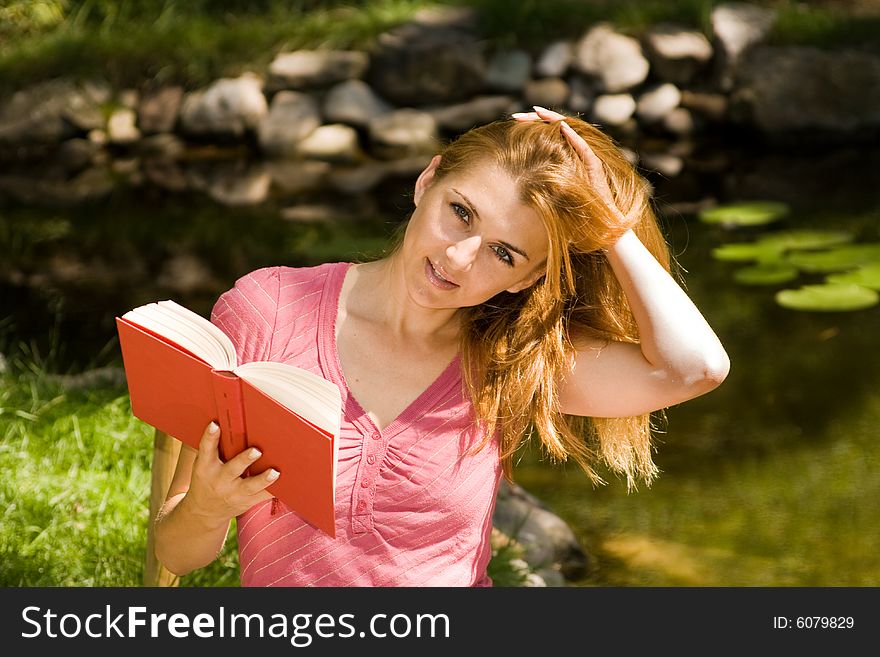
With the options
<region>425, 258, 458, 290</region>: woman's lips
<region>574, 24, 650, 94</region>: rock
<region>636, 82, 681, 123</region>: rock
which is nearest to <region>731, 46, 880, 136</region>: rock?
<region>636, 82, 681, 123</region>: rock

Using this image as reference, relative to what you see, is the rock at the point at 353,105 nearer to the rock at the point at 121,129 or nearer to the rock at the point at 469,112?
the rock at the point at 469,112

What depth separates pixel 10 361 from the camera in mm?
3912

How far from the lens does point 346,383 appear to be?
173 cm

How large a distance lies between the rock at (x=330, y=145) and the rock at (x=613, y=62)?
1.60 metres

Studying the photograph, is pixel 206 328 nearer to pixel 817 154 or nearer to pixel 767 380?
pixel 767 380

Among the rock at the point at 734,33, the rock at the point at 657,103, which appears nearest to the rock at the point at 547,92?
the rock at the point at 657,103

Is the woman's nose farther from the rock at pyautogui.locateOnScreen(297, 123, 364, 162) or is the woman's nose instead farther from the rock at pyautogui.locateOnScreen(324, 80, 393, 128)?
the rock at pyautogui.locateOnScreen(324, 80, 393, 128)

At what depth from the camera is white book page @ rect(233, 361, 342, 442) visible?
4.63 ft

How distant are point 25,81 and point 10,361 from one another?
4542 mm

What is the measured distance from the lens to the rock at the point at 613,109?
7613 mm

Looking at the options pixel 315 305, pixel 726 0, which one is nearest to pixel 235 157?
pixel 726 0

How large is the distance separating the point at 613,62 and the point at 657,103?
1.30 ft

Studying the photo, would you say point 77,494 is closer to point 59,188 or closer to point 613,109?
point 59,188

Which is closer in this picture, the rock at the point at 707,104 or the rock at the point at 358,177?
the rock at the point at 358,177
